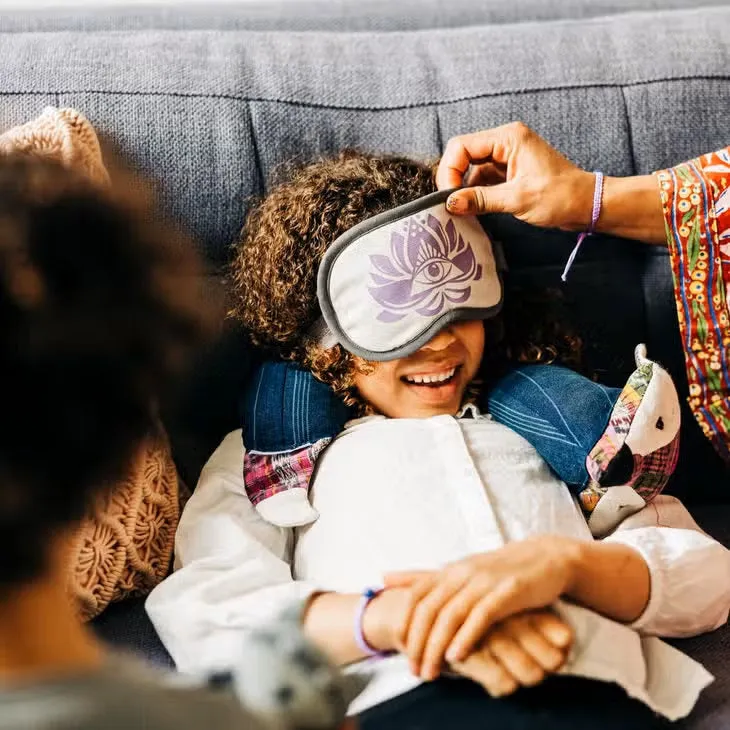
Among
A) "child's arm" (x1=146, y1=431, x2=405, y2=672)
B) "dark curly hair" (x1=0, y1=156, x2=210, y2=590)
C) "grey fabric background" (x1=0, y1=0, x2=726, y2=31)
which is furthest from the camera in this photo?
"grey fabric background" (x1=0, y1=0, x2=726, y2=31)

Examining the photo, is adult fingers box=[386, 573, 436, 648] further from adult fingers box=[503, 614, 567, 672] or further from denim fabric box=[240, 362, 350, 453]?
denim fabric box=[240, 362, 350, 453]

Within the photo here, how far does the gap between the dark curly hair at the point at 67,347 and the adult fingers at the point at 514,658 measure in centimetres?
38

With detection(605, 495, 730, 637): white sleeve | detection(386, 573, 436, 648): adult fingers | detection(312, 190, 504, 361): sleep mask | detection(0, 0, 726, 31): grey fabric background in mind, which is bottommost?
detection(605, 495, 730, 637): white sleeve

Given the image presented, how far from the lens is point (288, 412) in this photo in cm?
111

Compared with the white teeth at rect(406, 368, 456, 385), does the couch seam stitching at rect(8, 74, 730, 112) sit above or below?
above

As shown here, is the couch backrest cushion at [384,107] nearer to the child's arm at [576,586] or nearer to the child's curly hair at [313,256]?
the child's curly hair at [313,256]

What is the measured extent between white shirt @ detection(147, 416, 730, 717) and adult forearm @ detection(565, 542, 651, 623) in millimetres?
15

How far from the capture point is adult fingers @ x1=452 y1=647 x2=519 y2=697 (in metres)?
0.79

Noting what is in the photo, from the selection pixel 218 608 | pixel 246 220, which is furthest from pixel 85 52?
pixel 218 608

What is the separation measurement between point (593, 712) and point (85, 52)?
39.0 inches

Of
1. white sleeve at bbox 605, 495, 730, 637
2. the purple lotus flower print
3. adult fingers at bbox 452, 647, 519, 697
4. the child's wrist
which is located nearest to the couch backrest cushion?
the purple lotus flower print

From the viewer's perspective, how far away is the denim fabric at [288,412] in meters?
1.11

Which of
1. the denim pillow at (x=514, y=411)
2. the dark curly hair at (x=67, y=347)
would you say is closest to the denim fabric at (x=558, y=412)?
the denim pillow at (x=514, y=411)

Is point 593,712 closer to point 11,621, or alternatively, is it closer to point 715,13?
point 11,621
